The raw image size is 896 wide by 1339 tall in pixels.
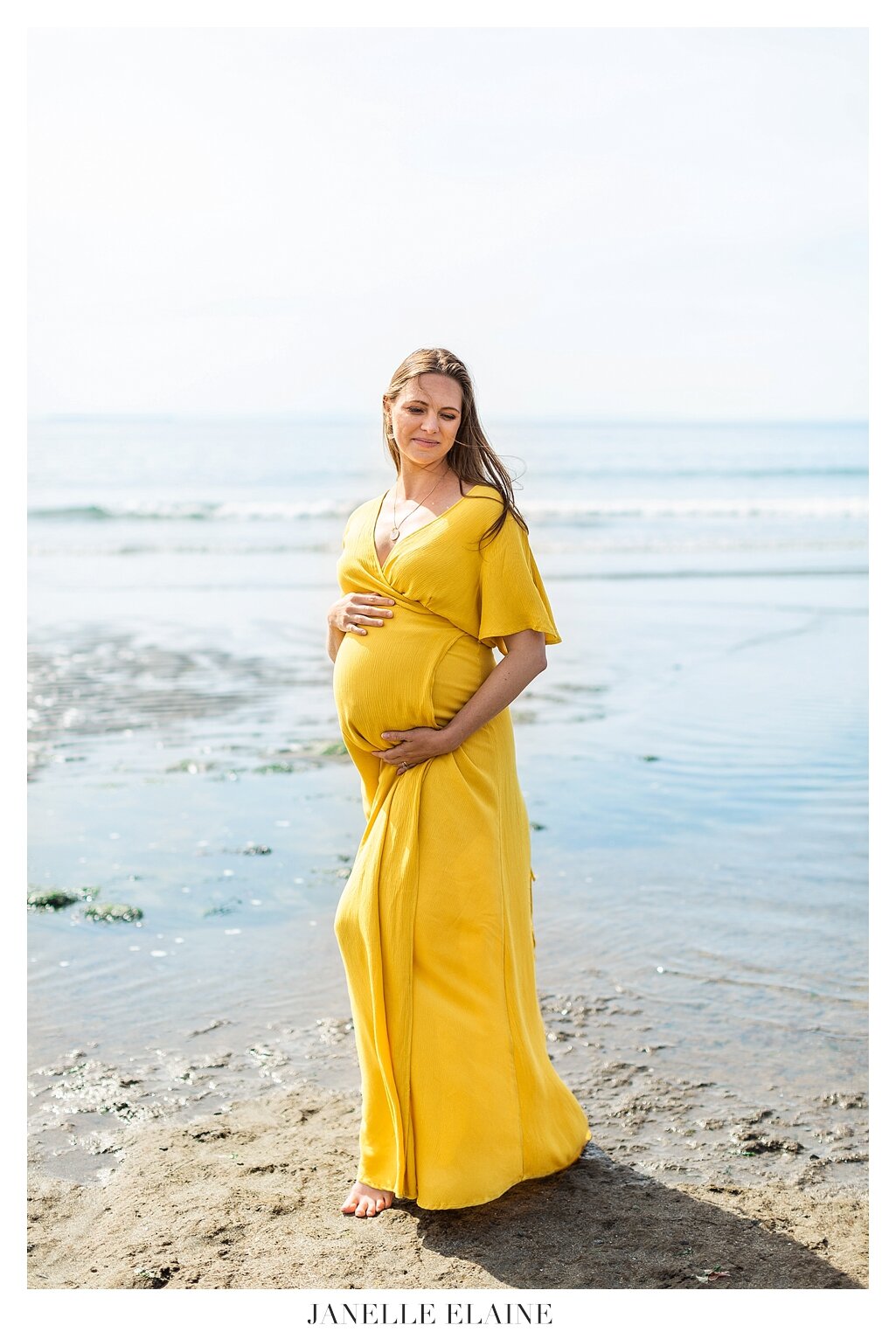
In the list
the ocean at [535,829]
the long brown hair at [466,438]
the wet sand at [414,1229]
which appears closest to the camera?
the wet sand at [414,1229]

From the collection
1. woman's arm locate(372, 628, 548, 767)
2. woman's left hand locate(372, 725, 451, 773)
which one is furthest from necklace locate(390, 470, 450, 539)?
woman's left hand locate(372, 725, 451, 773)

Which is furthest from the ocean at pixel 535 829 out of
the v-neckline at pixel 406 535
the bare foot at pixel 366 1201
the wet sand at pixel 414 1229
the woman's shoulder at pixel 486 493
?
the woman's shoulder at pixel 486 493

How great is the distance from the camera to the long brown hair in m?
3.62

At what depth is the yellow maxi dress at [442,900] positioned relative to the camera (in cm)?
357

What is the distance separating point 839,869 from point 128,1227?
4077 mm

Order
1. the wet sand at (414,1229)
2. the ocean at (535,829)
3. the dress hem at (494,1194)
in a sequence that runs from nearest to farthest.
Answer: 1. the wet sand at (414,1229)
2. the dress hem at (494,1194)
3. the ocean at (535,829)

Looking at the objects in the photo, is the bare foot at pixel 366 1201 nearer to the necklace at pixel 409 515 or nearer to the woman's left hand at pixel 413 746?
the woman's left hand at pixel 413 746

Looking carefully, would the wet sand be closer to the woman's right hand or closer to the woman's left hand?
the woman's left hand

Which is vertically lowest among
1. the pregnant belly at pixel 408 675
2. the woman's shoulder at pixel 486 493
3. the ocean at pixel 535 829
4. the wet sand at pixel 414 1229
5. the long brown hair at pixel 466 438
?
the wet sand at pixel 414 1229

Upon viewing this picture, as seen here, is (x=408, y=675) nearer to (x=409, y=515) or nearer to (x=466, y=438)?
(x=409, y=515)

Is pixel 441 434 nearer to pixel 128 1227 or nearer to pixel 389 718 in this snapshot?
pixel 389 718

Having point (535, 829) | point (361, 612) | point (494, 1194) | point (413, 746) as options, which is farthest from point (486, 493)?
point (535, 829)

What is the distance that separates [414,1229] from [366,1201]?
178mm

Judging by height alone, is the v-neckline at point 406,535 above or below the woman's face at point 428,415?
below
